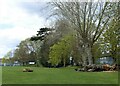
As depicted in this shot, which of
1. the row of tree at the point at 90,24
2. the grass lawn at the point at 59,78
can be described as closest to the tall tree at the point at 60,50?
the row of tree at the point at 90,24

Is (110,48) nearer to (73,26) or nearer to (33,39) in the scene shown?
(73,26)

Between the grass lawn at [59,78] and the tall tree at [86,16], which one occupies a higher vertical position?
the tall tree at [86,16]

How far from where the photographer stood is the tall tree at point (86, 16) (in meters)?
33.5

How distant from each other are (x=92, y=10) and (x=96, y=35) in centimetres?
329

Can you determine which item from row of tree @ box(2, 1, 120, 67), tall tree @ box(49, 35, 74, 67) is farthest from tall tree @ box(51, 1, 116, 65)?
tall tree @ box(49, 35, 74, 67)

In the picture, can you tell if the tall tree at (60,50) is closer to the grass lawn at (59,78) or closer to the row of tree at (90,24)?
the row of tree at (90,24)

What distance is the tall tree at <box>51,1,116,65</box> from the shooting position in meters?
33.5

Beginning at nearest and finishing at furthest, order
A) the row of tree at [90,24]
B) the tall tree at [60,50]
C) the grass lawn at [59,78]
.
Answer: the grass lawn at [59,78] < the row of tree at [90,24] < the tall tree at [60,50]

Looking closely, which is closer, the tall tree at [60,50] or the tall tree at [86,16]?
the tall tree at [86,16]

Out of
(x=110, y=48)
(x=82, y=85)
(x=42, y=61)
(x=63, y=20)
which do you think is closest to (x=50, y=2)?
(x=63, y=20)

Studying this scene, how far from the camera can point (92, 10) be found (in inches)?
1362

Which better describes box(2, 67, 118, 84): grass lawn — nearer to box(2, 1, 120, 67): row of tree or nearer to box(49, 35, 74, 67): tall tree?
box(2, 1, 120, 67): row of tree

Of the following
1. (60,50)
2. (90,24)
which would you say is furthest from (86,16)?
(60,50)

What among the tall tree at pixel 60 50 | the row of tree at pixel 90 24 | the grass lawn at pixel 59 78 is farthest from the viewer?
the tall tree at pixel 60 50
